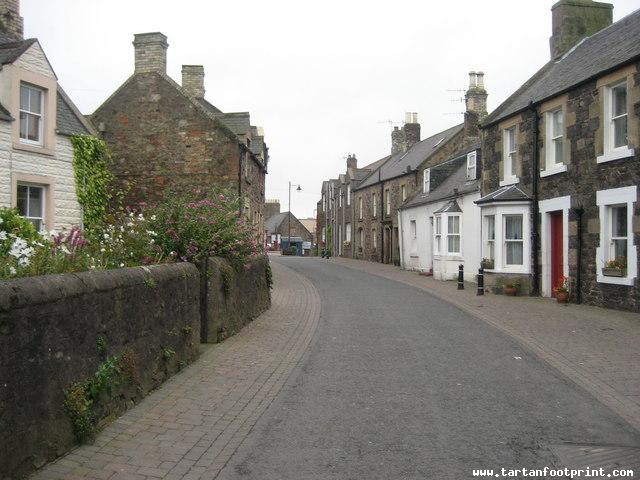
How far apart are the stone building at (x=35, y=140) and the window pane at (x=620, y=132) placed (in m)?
14.7

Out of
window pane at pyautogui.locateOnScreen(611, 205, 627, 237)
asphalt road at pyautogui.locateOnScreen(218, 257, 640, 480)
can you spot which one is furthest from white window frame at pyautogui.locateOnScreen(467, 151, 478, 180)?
asphalt road at pyautogui.locateOnScreen(218, 257, 640, 480)

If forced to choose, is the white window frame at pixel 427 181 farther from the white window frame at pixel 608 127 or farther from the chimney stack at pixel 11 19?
the chimney stack at pixel 11 19

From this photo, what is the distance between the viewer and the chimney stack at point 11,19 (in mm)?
20219

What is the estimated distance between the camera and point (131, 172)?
2333 cm

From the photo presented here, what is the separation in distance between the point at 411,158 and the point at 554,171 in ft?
83.5

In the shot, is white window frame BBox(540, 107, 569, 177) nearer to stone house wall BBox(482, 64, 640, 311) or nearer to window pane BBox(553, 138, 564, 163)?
window pane BBox(553, 138, 564, 163)

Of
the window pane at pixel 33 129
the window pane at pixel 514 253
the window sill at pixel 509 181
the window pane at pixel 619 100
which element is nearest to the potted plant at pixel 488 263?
the window pane at pixel 514 253

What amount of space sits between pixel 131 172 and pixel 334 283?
8.78 m

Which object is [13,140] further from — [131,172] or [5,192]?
[131,172]

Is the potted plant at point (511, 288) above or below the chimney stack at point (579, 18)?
below

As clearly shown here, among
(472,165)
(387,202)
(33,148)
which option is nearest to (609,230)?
(472,165)

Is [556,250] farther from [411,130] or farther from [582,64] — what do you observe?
[411,130]

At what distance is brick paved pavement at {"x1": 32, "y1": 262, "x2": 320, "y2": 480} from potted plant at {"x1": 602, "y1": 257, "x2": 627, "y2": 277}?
8529mm

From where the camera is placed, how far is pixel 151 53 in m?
23.6
